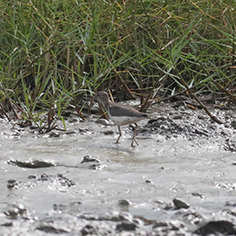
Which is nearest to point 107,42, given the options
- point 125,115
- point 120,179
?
point 125,115

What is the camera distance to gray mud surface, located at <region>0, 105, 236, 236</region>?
296 centimetres

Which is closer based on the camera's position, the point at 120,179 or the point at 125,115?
the point at 120,179

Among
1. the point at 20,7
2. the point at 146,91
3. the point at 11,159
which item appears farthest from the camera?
the point at 146,91

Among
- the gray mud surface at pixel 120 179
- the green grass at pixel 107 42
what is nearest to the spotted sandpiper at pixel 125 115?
the gray mud surface at pixel 120 179

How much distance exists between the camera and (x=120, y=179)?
3.99 m

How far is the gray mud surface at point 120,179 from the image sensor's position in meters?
2.96

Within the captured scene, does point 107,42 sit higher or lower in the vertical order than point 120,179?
higher

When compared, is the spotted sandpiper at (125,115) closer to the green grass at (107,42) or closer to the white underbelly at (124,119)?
the white underbelly at (124,119)

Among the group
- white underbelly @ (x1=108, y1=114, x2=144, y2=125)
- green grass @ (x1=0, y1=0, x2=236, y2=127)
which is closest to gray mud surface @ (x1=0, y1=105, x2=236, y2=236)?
white underbelly @ (x1=108, y1=114, x2=144, y2=125)

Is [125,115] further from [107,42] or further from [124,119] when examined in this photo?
[107,42]

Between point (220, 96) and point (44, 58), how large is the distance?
298 centimetres

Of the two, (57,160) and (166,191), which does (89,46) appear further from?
(166,191)

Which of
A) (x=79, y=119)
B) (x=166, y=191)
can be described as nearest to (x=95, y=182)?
(x=166, y=191)

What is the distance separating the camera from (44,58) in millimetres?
6465
